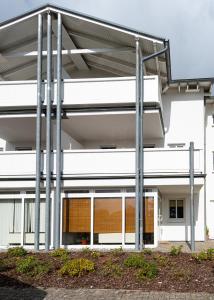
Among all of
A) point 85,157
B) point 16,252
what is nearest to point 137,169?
point 85,157

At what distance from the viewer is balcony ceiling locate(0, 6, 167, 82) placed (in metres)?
21.2

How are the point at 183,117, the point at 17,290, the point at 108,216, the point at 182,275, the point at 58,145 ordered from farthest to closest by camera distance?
the point at 183,117
the point at 108,216
the point at 58,145
the point at 182,275
the point at 17,290

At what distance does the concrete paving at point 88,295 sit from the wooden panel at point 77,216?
28.8 feet

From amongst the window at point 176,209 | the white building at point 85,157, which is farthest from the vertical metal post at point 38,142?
the window at point 176,209

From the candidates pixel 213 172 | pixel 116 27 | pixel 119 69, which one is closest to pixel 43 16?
pixel 116 27

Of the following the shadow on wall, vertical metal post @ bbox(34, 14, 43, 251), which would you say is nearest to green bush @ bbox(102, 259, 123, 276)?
the shadow on wall

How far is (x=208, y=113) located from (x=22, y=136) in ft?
33.2

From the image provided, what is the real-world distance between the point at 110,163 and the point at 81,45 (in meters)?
6.30

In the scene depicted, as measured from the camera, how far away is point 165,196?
25.2 meters

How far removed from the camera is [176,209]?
82.6ft

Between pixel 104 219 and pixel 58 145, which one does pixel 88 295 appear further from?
pixel 58 145

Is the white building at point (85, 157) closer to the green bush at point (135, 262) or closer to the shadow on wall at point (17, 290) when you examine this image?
the green bush at point (135, 262)

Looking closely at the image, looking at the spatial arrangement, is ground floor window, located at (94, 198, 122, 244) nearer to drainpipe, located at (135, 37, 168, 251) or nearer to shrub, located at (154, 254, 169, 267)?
drainpipe, located at (135, 37, 168, 251)

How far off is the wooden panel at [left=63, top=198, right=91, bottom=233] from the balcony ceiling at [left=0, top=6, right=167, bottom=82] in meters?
7.16
